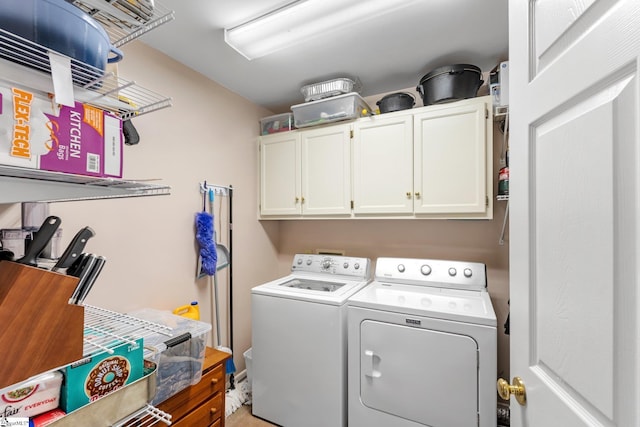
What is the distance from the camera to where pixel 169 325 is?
1.48 metres

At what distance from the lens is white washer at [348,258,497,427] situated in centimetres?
152

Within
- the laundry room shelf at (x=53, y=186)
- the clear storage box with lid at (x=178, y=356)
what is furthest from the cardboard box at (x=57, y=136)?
the clear storage box with lid at (x=178, y=356)

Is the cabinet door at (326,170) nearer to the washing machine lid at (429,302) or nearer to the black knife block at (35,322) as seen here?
the washing machine lid at (429,302)

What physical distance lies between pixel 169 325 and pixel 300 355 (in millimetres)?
871

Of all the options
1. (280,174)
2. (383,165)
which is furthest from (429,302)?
(280,174)

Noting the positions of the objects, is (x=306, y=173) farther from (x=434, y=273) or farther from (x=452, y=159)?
(x=434, y=273)

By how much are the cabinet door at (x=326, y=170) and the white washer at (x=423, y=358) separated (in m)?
0.79

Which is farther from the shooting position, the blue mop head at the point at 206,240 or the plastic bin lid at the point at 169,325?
the blue mop head at the point at 206,240

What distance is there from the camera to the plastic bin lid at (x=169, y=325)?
4.00 ft

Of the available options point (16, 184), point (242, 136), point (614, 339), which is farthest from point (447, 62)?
point (16, 184)

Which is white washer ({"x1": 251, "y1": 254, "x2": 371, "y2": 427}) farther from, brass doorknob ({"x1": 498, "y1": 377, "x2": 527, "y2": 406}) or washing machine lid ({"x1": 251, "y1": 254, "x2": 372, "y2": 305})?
brass doorknob ({"x1": 498, "y1": 377, "x2": 527, "y2": 406})

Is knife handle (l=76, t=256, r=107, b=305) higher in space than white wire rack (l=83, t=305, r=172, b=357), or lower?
higher

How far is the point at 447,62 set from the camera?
78.8 inches

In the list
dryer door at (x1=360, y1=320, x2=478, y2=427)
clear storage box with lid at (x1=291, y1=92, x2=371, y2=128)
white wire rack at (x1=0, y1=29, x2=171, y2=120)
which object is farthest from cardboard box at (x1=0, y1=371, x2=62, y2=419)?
clear storage box with lid at (x1=291, y1=92, x2=371, y2=128)
